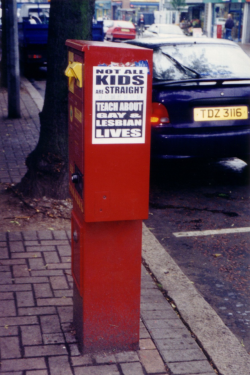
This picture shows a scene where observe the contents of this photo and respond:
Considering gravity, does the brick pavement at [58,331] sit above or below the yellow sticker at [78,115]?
below

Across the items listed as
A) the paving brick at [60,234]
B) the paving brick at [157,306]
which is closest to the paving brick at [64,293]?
the paving brick at [157,306]

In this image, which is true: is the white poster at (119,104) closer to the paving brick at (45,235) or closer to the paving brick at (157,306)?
the paving brick at (157,306)

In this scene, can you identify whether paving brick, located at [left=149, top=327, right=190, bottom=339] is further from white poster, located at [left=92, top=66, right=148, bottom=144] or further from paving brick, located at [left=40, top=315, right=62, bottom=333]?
white poster, located at [left=92, top=66, right=148, bottom=144]

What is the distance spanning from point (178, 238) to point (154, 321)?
167 centimetres

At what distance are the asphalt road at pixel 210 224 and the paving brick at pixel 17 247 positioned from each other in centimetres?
129

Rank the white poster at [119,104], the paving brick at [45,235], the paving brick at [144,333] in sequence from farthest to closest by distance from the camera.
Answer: the paving brick at [45,235], the paving brick at [144,333], the white poster at [119,104]

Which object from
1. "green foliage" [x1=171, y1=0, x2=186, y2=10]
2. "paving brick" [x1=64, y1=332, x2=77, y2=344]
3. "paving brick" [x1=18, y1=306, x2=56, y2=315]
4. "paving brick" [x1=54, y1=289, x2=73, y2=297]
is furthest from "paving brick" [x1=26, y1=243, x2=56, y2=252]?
"green foliage" [x1=171, y1=0, x2=186, y2=10]

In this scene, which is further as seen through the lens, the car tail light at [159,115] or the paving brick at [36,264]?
the car tail light at [159,115]

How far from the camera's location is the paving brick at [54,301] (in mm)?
3496

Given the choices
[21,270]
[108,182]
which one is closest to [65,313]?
[21,270]

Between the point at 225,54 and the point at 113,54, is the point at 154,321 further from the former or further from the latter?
the point at 225,54

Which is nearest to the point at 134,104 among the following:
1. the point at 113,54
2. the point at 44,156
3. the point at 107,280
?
the point at 113,54

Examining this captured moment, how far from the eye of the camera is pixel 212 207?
5707mm

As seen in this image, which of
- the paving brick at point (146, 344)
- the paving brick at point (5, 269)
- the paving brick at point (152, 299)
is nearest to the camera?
the paving brick at point (146, 344)
